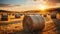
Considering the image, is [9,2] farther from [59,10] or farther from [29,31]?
[29,31]

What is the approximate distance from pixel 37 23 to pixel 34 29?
10.8 inches

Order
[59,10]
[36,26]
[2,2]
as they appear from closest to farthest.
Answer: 1. [36,26]
2. [59,10]
3. [2,2]

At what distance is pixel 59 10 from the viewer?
37.8ft

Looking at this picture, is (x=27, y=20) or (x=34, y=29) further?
(x=27, y=20)

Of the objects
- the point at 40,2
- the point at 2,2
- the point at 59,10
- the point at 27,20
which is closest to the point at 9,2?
the point at 2,2

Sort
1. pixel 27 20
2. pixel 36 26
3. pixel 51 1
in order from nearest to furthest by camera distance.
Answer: pixel 36 26
pixel 27 20
pixel 51 1

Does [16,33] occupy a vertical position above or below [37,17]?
below

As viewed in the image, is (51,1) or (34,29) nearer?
(34,29)

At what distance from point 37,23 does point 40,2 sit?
37.8ft

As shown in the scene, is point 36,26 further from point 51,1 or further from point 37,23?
point 51,1

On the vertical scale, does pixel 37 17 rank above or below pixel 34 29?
above

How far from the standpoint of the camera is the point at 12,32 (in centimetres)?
593

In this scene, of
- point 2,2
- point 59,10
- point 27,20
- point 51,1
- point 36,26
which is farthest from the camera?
point 51,1

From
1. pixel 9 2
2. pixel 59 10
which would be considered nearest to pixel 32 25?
pixel 59 10
